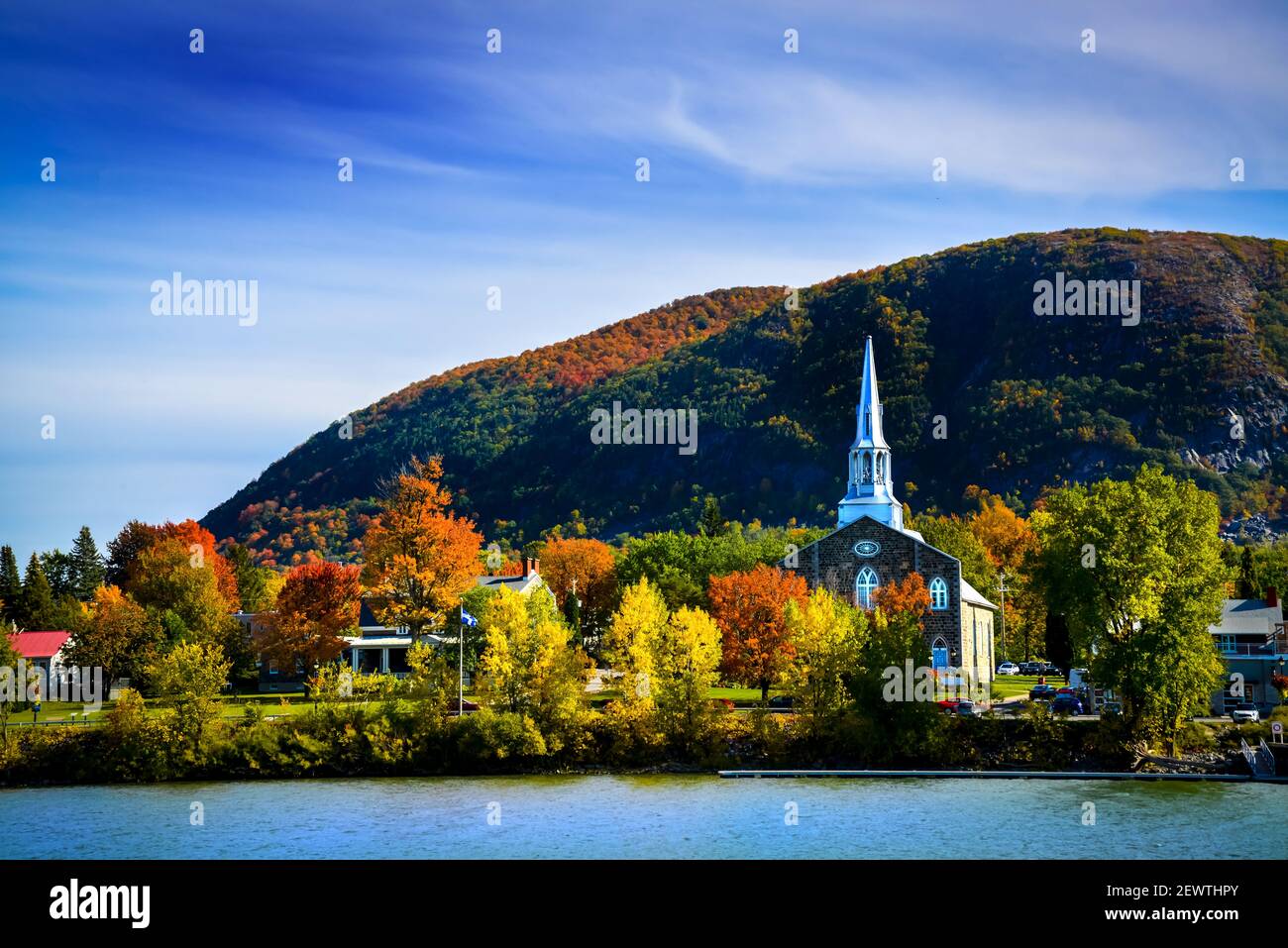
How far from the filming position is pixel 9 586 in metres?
100

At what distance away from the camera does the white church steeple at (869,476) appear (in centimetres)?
9262

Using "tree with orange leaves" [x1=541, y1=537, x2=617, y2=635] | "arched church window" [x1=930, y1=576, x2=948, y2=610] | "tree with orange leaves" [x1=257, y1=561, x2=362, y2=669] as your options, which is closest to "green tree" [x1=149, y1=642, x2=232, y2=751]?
"tree with orange leaves" [x1=257, y1=561, x2=362, y2=669]

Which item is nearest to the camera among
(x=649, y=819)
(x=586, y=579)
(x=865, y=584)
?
(x=649, y=819)

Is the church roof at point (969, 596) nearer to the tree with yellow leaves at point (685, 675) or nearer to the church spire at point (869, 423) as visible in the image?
the church spire at point (869, 423)

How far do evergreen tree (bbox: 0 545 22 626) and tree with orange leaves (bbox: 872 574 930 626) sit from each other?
194ft

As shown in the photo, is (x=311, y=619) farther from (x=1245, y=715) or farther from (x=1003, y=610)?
(x=1003, y=610)

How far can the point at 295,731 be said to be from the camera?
2527 inches

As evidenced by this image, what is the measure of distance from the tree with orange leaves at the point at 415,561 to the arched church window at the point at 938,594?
27136 millimetres

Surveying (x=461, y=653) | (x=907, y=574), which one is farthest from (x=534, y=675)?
(x=907, y=574)

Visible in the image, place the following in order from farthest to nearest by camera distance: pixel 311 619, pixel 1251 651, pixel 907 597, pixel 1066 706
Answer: pixel 311 619 → pixel 907 597 → pixel 1251 651 → pixel 1066 706

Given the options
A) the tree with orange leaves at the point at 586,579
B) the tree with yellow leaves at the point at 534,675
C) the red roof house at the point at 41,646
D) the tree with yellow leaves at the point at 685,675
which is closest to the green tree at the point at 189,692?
the tree with yellow leaves at the point at 534,675

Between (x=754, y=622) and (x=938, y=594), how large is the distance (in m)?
13.1
